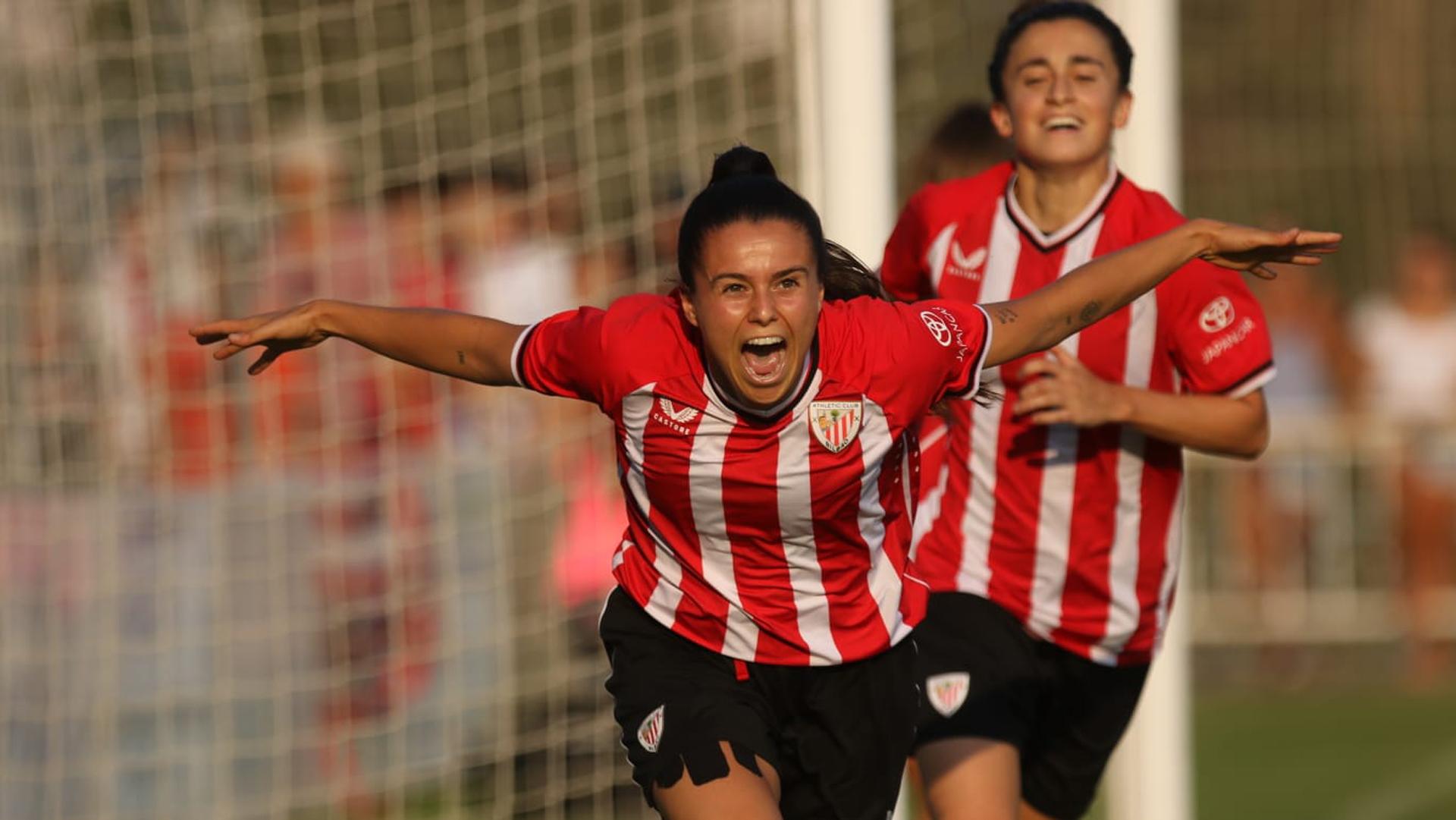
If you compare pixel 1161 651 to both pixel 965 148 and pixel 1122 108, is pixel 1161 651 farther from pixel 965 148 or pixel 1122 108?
pixel 1122 108

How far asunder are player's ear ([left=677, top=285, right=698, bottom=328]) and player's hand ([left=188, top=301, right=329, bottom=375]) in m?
0.80

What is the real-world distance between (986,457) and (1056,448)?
0.61 feet

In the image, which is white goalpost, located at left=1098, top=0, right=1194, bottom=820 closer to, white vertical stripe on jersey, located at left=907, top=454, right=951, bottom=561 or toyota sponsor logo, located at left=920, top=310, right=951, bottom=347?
white vertical stripe on jersey, located at left=907, top=454, right=951, bottom=561

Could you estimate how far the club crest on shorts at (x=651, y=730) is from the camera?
4.41m

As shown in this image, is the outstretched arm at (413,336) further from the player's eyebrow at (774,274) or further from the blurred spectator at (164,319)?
the blurred spectator at (164,319)

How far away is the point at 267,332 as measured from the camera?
4.37 metres

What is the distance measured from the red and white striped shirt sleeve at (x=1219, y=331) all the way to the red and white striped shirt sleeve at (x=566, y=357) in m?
1.48

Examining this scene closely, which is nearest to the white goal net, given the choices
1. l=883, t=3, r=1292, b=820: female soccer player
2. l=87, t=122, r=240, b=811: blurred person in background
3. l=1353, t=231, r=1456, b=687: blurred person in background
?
l=87, t=122, r=240, b=811: blurred person in background

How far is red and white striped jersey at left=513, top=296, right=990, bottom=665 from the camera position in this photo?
428cm

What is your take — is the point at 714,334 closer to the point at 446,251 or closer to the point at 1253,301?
the point at 1253,301

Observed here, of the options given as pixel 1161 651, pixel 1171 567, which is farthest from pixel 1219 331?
pixel 1161 651

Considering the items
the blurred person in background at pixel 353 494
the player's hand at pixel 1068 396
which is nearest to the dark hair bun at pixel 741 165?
the player's hand at pixel 1068 396

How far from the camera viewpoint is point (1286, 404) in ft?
45.9

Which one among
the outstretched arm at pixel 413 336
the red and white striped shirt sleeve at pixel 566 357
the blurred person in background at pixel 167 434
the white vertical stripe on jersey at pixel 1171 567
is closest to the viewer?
the red and white striped shirt sleeve at pixel 566 357
